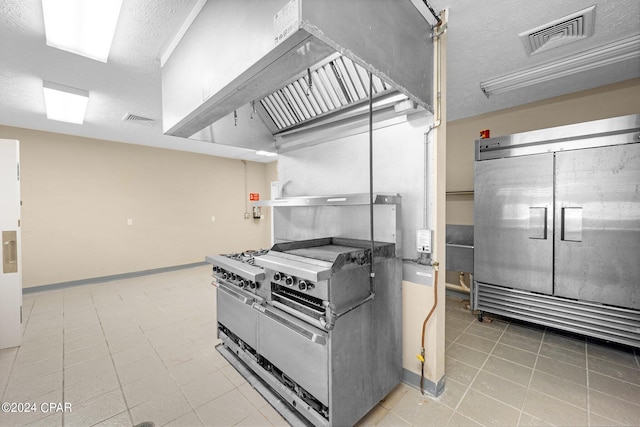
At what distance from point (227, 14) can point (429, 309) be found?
234 cm

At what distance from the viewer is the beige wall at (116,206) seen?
14.4 ft

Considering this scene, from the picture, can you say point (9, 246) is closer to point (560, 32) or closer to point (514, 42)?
point (514, 42)

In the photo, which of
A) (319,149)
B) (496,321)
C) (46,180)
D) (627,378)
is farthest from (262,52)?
(46,180)

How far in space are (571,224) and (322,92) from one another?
2.83m

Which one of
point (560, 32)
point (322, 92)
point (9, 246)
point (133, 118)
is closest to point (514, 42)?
point (560, 32)

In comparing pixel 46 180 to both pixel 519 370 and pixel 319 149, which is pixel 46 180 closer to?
pixel 319 149

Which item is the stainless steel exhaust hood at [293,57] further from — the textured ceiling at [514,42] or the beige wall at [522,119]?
the beige wall at [522,119]

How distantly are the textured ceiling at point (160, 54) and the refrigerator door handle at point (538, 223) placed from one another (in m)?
1.39

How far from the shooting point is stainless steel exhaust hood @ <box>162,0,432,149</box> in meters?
1.08

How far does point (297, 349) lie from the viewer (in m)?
1.73

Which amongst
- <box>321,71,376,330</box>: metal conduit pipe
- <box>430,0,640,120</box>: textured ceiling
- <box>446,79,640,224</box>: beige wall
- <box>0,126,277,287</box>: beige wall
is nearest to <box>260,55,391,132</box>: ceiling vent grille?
<box>321,71,376,330</box>: metal conduit pipe

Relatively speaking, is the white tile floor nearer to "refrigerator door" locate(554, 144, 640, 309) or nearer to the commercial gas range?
the commercial gas range

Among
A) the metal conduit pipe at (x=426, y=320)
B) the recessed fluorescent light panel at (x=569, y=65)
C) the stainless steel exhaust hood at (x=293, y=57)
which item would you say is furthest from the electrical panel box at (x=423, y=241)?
the recessed fluorescent light panel at (x=569, y=65)

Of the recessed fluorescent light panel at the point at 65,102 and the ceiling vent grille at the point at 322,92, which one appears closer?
the ceiling vent grille at the point at 322,92
